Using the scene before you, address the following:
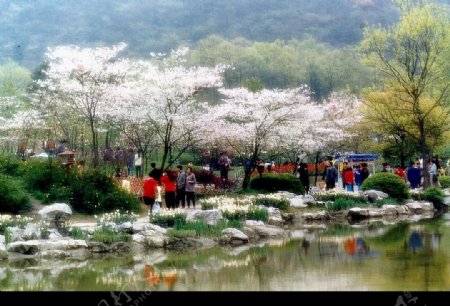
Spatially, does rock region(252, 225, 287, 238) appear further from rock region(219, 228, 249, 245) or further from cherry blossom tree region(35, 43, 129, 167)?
cherry blossom tree region(35, 43, 129, 167)

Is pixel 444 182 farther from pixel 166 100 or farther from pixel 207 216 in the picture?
pixel 207 216

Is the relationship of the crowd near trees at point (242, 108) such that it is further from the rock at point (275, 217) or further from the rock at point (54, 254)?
the rock at point (54, 254)

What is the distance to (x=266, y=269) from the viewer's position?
1013cm

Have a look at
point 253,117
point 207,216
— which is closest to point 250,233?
point 207,216

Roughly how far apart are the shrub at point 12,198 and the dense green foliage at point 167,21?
40722mm

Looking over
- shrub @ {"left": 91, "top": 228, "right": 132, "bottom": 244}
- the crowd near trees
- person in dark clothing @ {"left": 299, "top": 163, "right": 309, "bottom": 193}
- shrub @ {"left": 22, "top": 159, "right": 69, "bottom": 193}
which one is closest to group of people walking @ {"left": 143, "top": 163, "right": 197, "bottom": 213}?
shrub @ {"left": 22, "top": 159, "right": 69, "bottom": 193}

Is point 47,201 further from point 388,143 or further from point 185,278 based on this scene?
point 388,143

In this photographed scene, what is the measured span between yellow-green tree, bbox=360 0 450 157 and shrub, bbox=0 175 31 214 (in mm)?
16282

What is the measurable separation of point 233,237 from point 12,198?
613cm

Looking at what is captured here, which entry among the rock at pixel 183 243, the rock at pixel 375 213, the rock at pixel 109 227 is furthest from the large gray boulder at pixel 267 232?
the rock at pixel 375 213

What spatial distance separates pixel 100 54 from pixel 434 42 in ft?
45.5

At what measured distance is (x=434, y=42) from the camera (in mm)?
Result: 25891

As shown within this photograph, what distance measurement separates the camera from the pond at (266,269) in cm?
866
